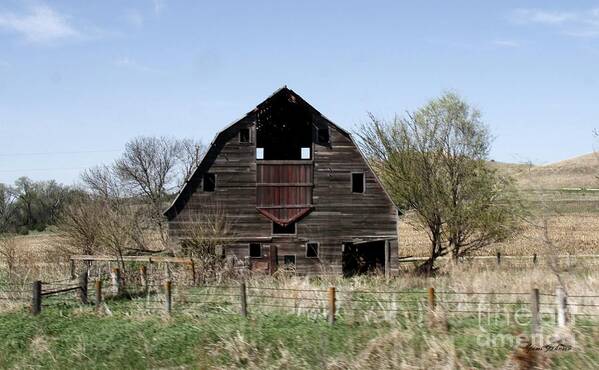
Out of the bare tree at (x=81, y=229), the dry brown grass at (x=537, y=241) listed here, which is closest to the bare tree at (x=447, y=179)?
the dry brown grass at (x=537, y=241)

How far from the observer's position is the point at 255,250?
26.0m

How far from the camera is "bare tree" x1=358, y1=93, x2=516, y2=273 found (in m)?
27.3

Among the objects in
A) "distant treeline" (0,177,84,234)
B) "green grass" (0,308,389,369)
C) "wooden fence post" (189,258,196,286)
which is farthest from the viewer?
"distant treeline" (0,177,84,234)

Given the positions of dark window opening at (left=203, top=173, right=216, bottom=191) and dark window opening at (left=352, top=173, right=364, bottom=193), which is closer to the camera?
dark window opening at (left=203, top=173, right=216, bottom=191)

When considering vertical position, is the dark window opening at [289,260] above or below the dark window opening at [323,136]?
below

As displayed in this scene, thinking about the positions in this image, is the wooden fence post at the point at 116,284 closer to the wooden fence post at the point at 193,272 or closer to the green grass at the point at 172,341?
the wooden fence post at the point at 193,272

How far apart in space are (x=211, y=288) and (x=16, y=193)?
67445mm

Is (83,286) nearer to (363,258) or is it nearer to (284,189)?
(284,189)

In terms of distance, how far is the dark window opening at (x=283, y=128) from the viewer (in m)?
25.6

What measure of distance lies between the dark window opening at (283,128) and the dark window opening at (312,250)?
4065 mm

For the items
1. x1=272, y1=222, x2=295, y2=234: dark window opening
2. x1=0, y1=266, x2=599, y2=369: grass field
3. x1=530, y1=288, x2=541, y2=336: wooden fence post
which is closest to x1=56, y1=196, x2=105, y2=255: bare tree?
x1=272, y1=222, x2=295, y2=234: dark window opening

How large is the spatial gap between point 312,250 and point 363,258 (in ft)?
11.6

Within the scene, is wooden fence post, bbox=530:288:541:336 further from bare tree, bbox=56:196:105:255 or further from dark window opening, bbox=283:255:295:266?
bare tree, bbox=56:196:105:255

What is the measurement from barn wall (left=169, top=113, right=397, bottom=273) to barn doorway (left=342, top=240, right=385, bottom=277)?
1.52 meters
